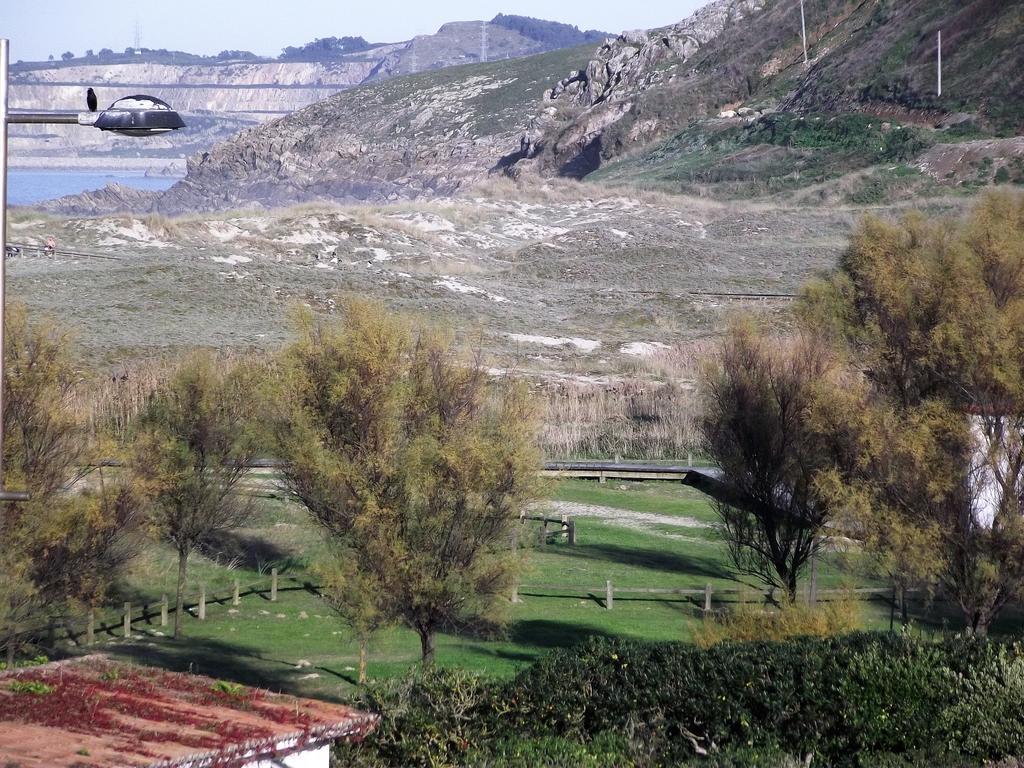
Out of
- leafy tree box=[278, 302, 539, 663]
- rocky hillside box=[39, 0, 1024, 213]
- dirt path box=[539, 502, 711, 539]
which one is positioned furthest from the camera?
rocky hillside box=[39, 0, 1024, 213]

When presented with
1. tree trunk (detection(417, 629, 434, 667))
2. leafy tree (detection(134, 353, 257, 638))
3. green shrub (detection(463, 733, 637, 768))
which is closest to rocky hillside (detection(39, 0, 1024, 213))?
leafy tree (detection(134, 353, 257, 638))

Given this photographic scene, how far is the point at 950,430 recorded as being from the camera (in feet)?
63.3

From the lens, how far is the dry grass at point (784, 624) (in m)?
16.2

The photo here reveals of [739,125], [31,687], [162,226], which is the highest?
[739,125]

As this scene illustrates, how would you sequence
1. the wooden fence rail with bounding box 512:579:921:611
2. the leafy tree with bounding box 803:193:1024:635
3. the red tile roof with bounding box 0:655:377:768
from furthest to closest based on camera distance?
the wooden fence rail with bounding box 512:579:921:611
the leafy tree with bounding box 803:193:1024:635
the red tile roof with bounding box 0:655:377:768

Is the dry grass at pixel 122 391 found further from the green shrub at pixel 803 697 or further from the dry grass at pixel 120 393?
the green shrub at pixel 803 697

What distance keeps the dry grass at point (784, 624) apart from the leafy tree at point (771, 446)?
4.81 meters

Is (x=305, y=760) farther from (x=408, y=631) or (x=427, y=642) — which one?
(x=408, y=631)

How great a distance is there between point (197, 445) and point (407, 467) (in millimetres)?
7163

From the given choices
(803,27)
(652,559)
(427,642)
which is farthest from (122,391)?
(803,27)

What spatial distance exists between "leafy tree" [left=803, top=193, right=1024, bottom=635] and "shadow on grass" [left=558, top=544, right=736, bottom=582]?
25.8 feet

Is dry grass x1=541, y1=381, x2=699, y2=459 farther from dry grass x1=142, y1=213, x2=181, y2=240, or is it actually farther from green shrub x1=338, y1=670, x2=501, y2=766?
dry grass x1=142, y1=213, x2=181, y2=240

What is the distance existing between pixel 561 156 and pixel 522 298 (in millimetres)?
74017

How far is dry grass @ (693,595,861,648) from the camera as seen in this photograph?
53.2 ft
